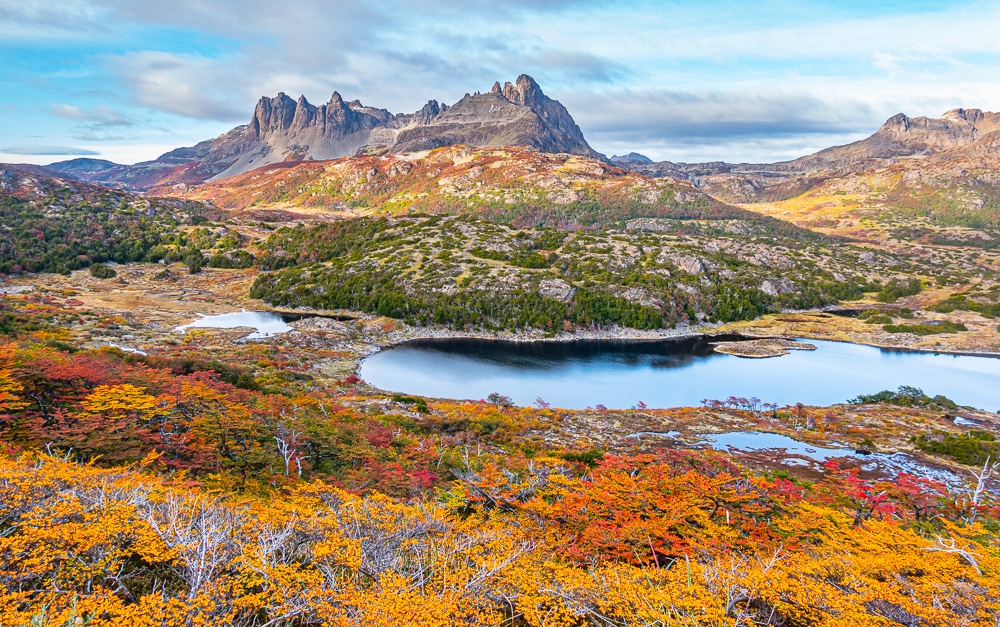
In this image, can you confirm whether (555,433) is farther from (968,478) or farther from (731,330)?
(731,330)

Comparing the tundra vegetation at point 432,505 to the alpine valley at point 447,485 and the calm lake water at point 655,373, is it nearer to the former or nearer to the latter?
the alpine valley at point 447,485

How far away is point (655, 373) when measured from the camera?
2648 inches

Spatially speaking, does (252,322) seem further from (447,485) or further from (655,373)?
(447,485)

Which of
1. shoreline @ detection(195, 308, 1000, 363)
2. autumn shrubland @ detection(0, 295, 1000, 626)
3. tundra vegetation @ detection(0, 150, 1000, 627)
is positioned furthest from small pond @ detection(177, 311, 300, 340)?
autumn shrubland @ detection(0, 295, 1000, 626)

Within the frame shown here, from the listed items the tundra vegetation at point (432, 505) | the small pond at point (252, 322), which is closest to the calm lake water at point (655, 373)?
the tundra vegetation at point (432, 505)

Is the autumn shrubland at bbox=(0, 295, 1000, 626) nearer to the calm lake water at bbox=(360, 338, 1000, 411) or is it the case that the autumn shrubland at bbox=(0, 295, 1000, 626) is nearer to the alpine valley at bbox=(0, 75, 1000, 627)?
the alpine valley at bbox=(0, 75, 1000, 627)

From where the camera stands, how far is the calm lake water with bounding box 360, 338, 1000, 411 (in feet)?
189

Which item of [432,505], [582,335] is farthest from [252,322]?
[432,505]

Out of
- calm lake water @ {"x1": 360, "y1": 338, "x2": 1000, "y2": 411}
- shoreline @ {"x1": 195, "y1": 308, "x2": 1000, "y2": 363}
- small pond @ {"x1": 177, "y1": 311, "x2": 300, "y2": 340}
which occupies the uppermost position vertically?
small pond @ {"x1": 177, "y1": 311, "x2": 300, "y2": 340}

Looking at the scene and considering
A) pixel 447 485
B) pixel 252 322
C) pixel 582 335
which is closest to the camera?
pixel 447 485

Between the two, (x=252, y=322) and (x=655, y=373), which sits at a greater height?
(x=252, y=322)

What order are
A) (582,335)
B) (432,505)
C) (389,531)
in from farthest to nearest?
(582,335) → (432,505) → (389,531)

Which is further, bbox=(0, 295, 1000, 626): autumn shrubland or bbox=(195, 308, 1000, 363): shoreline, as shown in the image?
bbox=(195, 308, 1000, 363): shoreline

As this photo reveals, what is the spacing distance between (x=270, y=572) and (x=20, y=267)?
127 m
